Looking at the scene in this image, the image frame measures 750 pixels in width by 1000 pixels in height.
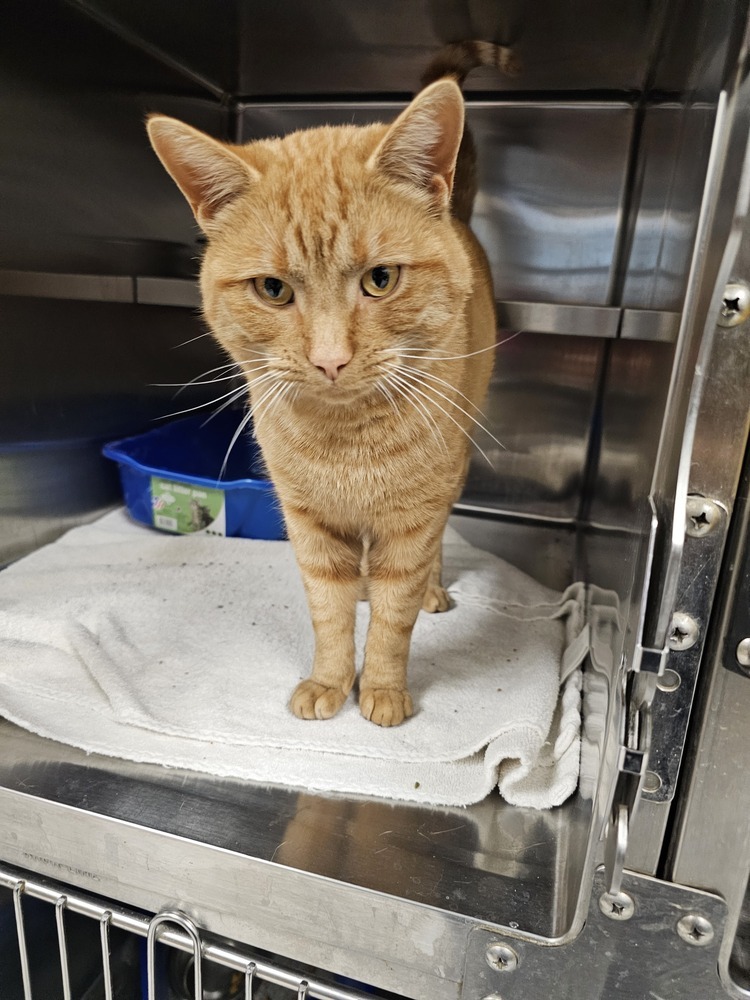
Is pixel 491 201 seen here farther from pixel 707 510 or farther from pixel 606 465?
pixel 707 510

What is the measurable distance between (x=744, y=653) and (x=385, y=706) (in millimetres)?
509

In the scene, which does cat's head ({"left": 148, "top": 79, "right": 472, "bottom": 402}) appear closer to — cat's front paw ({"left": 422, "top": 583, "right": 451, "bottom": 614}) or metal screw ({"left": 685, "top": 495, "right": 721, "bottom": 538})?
metal screw ({"left": 685, "top": 495, "right": 721, "bottom": 538})

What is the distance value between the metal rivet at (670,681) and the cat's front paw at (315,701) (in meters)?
0.50

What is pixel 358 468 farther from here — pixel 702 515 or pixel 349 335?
pixel 702 515

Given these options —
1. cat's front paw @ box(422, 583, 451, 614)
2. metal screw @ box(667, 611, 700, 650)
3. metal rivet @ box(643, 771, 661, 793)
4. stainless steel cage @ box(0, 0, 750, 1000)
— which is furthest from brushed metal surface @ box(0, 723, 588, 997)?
cat's front paw @ box(422, 583, 451, 614)

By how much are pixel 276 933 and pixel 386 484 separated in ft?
1.71

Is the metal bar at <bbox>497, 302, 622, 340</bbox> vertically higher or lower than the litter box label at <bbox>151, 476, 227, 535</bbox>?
higher

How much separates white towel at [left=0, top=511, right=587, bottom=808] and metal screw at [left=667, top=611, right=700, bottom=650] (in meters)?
0.34

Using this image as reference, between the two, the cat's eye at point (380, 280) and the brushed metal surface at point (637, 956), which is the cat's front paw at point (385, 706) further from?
the cat's eye at point (380, 280)

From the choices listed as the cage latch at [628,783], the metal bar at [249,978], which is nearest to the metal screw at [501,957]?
the cage latch at [628,783]

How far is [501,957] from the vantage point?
60 centimetres

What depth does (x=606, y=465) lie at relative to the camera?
120cm

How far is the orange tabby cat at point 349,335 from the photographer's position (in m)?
0.77

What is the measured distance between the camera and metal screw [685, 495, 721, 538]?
20.1 inches
